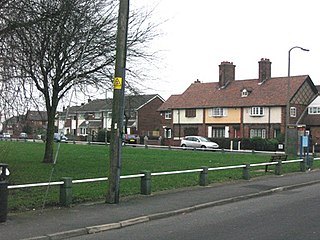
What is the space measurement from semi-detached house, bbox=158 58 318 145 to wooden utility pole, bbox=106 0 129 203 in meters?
42.6

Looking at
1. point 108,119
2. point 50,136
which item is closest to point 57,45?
point 50,136

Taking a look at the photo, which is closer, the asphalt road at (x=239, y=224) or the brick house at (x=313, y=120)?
the asphalt road at (x=239, y=224)

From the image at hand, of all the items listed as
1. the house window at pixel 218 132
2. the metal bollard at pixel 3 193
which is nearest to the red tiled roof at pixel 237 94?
the house window at pixel 218 132

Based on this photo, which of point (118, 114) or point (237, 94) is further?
point (237, 94)

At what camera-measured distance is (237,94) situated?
199 ft

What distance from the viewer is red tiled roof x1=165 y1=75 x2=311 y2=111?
56.1m

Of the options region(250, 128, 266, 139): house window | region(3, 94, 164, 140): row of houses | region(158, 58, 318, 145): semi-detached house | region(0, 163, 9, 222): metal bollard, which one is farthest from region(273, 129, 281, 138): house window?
region(0, 163, 9, 222): metal bollard

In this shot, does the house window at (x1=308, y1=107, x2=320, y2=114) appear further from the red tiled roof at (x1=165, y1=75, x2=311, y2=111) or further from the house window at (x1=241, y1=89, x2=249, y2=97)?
the house window at (x1=241, y1=89, x2=249, y2=97)

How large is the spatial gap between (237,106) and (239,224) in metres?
49.6

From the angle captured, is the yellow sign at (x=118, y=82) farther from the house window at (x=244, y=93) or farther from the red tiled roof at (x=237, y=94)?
the house window at (x=244, y=93)

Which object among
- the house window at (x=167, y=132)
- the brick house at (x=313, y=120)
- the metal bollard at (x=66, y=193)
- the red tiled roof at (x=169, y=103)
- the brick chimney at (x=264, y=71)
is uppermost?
the brick chimney at (x=264, y=71)

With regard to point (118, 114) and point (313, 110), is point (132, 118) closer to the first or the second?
point (313, 110)

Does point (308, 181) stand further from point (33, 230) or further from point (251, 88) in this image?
point (251, 88)

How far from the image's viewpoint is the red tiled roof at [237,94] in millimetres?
56062
